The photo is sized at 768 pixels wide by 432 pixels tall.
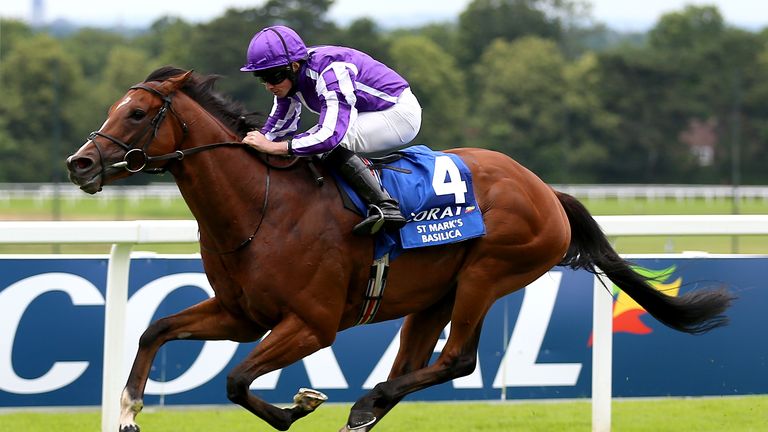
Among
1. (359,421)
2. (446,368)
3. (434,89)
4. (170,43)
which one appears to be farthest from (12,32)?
(359,421)

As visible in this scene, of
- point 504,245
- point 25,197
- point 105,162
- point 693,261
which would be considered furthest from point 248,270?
point 25,197

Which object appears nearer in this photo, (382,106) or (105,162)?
(105,162)

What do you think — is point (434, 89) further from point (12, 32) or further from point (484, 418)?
point (484, 418)

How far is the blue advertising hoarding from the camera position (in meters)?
5.39

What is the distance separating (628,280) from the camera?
16.9 ft

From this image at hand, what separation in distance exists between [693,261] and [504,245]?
149 centimetres

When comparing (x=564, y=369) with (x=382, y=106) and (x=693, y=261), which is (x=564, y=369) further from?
(x=382, y=106)

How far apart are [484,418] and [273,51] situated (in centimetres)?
222

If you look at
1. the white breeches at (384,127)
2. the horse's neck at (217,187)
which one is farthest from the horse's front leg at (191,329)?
the white breeches at (384,127)

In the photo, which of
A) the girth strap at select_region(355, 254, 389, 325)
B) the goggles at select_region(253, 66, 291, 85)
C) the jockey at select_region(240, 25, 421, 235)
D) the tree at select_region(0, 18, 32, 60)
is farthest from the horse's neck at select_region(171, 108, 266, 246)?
the tree at select_region(0, 18, 32, 60)

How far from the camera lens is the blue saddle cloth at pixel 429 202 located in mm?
4520

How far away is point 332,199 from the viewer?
441 cm

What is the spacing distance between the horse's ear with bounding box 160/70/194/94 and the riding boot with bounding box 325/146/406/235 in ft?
2.05

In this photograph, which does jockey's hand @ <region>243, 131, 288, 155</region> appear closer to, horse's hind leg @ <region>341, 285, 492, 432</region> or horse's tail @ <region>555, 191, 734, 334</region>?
horse's hind leg @ <region>341, 285, 492, 432</region>
